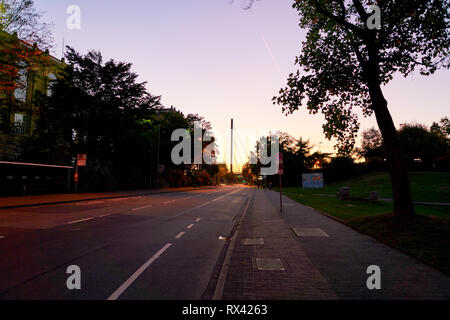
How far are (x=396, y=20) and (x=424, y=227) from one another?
7377 millimetres

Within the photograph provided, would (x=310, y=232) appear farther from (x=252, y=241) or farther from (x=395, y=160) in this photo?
(x=395, y=160)

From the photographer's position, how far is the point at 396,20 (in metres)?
9.20

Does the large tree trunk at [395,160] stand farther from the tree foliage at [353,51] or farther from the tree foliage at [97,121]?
the tree foliage at [97,121]

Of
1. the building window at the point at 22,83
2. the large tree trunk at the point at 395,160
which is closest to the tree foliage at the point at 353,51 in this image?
the large tree trunk at the point at 395,160

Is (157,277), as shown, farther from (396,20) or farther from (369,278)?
(396,20)

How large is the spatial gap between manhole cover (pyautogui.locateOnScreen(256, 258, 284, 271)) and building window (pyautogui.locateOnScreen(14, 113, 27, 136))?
135ft

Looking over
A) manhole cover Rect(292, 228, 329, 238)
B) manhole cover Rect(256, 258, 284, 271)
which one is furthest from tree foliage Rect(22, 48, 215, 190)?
manhole cover Rect(256, 258, 284, 271)

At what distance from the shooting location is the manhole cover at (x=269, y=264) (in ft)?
16.8

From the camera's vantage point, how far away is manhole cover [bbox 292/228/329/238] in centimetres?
838

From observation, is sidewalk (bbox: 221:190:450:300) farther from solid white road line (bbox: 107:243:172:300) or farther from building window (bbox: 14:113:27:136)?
building window (bbox: 14:113:27:136)

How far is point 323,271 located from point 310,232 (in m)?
4.10

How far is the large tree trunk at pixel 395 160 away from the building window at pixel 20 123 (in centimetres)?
4203

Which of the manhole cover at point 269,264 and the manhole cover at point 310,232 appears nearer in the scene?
the manhole cover at point 269,264
